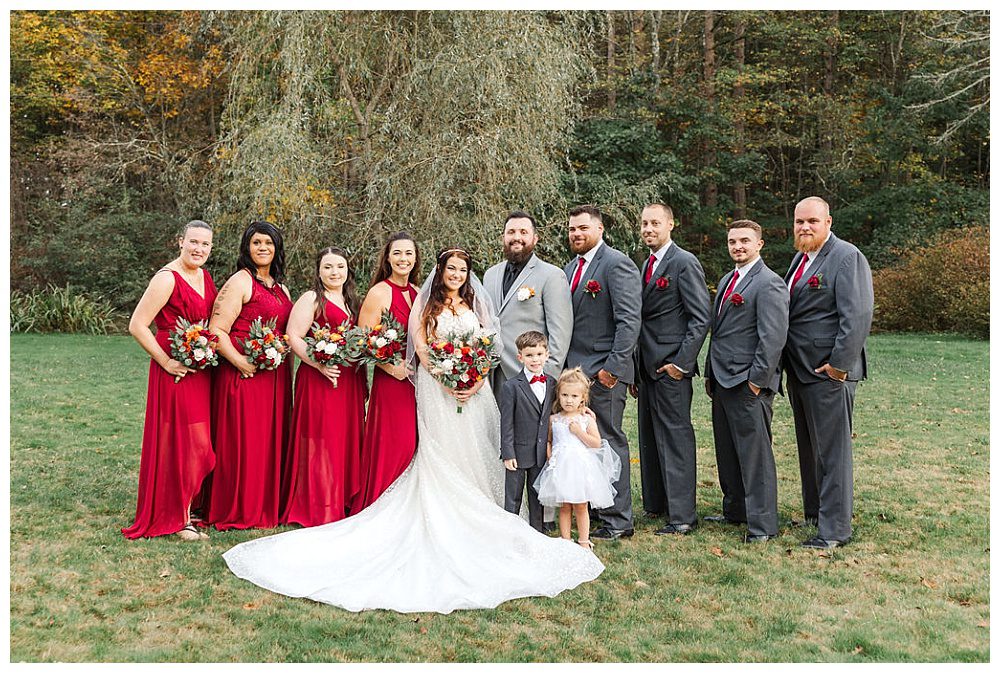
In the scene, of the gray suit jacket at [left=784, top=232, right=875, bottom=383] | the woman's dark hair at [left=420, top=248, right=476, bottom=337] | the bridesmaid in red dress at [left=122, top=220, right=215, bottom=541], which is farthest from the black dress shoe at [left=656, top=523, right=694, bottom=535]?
the bridesmaid in red dress at [left=122, top=220, right=215, bottom=541]

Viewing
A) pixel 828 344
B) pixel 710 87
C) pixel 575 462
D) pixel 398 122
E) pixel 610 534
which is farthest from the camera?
pixel 710 87

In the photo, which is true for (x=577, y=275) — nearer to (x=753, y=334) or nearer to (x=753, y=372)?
(x=753, y=334)

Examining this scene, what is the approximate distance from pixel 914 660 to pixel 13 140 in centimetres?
2880

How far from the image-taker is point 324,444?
6.83 meters

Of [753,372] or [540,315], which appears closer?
[753,372]

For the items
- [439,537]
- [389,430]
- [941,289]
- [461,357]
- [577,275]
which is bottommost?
[439,537]

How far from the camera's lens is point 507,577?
554cm

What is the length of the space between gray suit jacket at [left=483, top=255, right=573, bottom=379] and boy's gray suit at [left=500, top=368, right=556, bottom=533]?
25 cm

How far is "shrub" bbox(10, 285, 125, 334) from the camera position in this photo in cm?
2344

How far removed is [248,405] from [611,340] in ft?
8.35

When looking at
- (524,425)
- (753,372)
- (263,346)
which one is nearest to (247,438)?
(263,346)

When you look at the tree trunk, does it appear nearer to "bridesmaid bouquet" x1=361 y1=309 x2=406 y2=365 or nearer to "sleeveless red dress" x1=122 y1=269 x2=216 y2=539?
"bridesmaid bouquet" x1=361 y1=309 x2=406 y2=365
